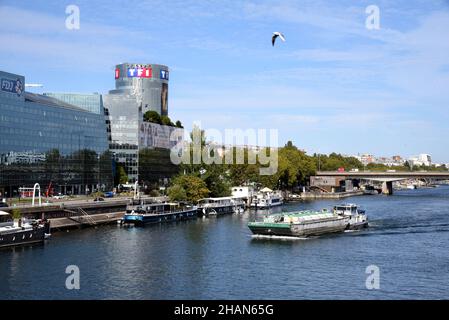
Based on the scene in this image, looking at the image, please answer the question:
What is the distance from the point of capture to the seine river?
34.2 m

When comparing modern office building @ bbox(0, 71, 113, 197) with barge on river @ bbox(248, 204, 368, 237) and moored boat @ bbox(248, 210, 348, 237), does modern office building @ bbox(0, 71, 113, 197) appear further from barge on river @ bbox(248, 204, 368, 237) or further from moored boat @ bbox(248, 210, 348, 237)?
barge on river @ bbox(248, 204, 368, 237)

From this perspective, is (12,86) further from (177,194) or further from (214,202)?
(214,202)

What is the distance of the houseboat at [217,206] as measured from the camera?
283 ft

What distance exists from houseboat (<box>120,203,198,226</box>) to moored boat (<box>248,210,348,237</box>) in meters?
16.1

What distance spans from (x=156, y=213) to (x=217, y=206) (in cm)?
1682

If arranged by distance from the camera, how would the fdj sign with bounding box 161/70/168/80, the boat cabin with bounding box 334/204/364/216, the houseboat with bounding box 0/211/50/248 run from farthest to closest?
the fdj sign with bounding box 161/70/168/80 → the boat cabin with bounding box 334/204/364/216 → the houseboat with bounding box 0/211/50/248

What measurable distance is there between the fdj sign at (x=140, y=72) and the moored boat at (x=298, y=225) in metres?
126

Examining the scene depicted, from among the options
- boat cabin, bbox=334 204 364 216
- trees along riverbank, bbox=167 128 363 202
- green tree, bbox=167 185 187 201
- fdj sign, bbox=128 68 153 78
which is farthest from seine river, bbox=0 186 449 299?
fdj sign, bbox=128 68 153 78

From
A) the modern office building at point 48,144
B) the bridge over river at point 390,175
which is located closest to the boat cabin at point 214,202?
the modern office building at point 48,144

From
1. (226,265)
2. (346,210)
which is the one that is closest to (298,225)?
(346,210)

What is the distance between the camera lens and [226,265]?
42375 mm
